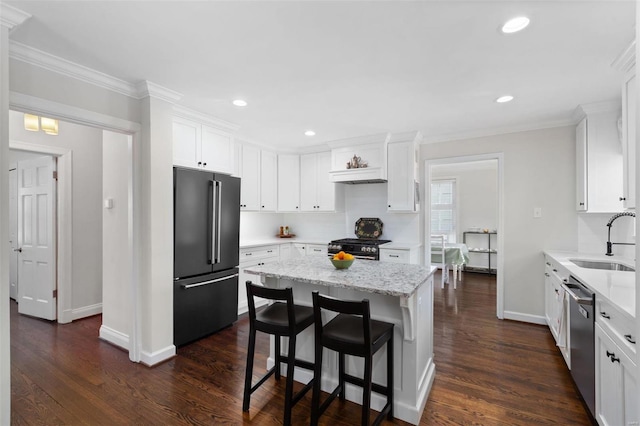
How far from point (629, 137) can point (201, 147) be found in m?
3.82

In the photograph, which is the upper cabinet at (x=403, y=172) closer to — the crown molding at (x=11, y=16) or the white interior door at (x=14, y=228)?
the crown molding at (x=11, y=16)

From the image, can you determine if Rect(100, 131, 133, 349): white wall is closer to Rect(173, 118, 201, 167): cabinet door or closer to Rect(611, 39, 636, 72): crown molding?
Rect(173, 118, 201, 167): cabinet door

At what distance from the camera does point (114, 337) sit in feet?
10.3

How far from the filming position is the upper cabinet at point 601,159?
3021 mm

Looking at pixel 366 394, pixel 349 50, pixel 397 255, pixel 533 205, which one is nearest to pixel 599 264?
pixel 533 205

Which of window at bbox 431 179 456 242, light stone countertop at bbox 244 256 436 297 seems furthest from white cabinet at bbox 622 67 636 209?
window at bbox 431 179 456 242

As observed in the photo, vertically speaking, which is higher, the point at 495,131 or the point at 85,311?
the point at 495,131

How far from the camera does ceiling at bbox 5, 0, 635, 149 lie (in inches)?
66.4

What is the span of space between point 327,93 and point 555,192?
3069 millimetres

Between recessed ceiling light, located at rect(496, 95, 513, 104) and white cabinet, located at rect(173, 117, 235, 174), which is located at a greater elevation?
recessed ceiling light, located at rect(496, 95, 513, 104)

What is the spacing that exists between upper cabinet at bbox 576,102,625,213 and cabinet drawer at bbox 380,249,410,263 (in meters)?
1.99

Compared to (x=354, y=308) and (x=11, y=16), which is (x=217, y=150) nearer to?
(x=11, y=16)

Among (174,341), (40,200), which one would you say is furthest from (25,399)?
(40,200)

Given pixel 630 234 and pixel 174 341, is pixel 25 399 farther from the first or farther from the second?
pixel 630 234
